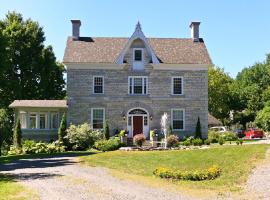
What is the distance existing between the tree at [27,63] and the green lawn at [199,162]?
33143 millimetres

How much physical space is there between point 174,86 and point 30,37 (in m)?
27.3

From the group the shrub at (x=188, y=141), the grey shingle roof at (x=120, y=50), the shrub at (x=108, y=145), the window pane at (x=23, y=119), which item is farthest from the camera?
the window pane at (x=23, y=119)

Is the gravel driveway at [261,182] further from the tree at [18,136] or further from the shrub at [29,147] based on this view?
the tree at [18,136]

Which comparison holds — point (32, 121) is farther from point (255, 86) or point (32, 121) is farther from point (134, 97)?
point (255, 86)

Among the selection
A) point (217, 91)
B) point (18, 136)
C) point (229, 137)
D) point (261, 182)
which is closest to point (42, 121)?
point (18, 136)

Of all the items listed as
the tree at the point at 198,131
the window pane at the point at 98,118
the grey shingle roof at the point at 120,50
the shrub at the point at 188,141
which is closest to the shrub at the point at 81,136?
the window pane at the point at 98,118

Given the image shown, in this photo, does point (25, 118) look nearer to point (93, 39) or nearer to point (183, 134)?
point (93, 39)

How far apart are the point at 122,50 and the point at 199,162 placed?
19.7m

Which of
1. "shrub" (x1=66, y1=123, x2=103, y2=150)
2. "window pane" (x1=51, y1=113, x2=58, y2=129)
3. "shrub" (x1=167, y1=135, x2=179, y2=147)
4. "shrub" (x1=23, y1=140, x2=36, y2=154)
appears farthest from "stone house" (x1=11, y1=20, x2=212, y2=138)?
"shrub" (x1=167, y1=135, x2=179, y2=147)

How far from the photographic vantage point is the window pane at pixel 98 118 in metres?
40.2

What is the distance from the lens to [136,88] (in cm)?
4053

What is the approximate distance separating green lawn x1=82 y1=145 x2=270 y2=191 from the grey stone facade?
12006 millimetres

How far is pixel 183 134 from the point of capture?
40.7m

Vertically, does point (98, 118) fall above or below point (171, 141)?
above
